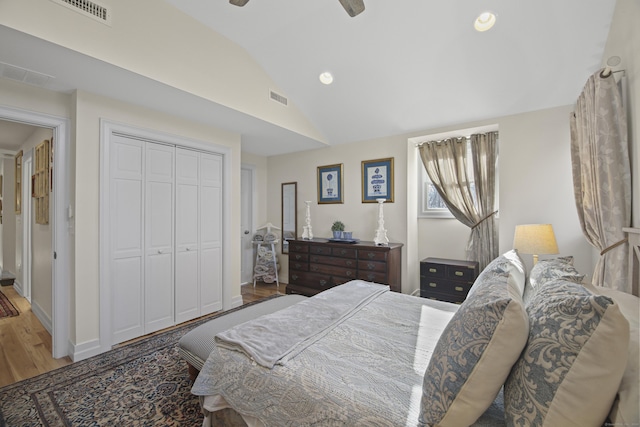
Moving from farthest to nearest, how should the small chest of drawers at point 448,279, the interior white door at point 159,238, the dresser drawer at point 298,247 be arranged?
the dresser drawer at point 298,247
the small chest of drawers at point 448,279
the interior white door at point 159,238

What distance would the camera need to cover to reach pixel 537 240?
8.12 feet

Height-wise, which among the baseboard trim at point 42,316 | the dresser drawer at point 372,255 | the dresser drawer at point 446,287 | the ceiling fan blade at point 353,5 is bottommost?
the baseboard trim at point 42,316

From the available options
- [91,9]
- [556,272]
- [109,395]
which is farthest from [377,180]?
[109,395]

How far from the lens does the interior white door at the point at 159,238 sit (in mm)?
2922

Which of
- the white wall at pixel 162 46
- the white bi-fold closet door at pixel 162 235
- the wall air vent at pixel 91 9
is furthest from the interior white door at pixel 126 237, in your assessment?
the wall air vent at pixel 91 9

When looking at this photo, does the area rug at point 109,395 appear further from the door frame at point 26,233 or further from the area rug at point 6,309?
the door frame at point 26,233

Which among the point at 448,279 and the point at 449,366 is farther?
the point at 448,279

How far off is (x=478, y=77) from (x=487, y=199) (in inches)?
54.1

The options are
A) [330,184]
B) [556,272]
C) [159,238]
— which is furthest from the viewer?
[330,184]

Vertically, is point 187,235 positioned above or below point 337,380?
above

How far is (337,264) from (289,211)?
1574 millimetres

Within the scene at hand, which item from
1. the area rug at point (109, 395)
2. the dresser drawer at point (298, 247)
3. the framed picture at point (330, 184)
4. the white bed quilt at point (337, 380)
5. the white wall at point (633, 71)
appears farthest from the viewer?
the framed picture at point (330, 184)

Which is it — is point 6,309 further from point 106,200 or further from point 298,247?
point 298,247

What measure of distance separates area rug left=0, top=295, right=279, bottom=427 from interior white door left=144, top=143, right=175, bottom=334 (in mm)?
577
